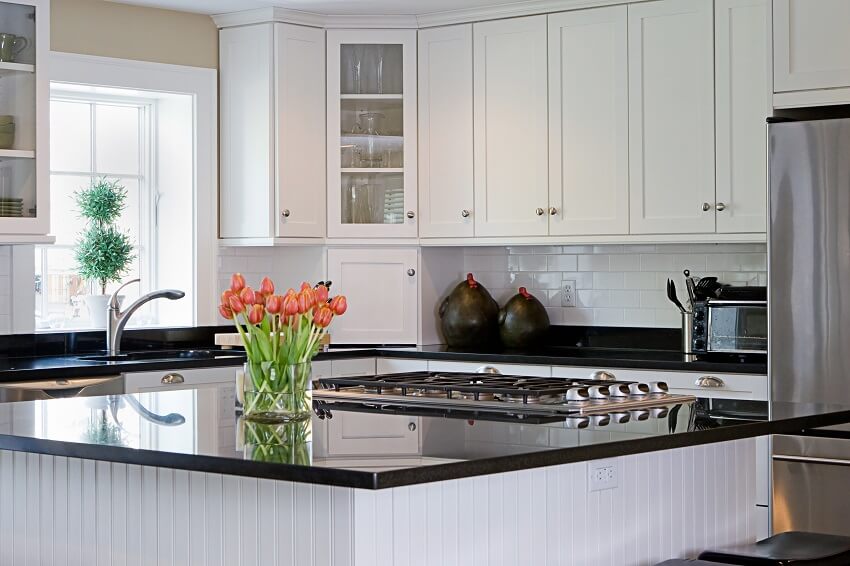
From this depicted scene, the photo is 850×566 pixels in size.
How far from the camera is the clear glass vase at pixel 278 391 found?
8.30ft

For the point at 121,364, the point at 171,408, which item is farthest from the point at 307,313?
the point at 121,364

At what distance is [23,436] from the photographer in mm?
2416

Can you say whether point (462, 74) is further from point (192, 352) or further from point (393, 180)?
point (192, 352)

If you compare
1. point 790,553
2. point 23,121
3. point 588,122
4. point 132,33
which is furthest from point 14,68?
point 790,553

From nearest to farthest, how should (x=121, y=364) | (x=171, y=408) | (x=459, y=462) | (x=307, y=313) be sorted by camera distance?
(x=459, y=462) → (x=307, y=313) → (x=171, y=408) → (x=121, y=364)

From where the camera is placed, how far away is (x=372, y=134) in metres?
5.56

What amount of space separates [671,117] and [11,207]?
2659 millimetres

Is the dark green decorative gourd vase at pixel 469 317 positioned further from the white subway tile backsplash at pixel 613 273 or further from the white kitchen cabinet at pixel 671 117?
the white kitchen cabinet at pixel 671 117

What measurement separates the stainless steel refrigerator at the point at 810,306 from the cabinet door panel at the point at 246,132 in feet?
7.40

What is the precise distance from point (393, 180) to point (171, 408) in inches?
108

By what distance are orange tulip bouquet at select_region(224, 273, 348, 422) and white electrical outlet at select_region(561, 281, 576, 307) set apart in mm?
3114

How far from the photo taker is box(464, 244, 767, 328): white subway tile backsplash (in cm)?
514

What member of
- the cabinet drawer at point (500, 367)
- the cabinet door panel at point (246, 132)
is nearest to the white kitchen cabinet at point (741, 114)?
the cabinet drawer at point (500, 367)

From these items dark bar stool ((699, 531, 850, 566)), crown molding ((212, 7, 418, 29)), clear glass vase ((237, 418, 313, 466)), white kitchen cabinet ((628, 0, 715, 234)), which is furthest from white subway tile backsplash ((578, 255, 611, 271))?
clear glass vase ((237, 418, 313, 466))
